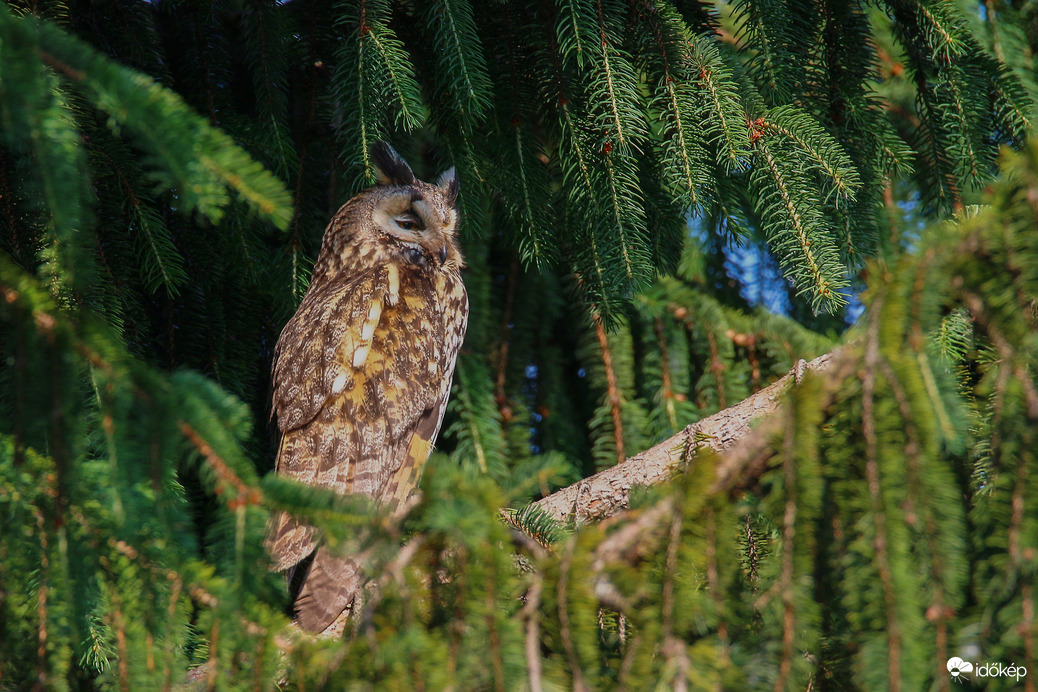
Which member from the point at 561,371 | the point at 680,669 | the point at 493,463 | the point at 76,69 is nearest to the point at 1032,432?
the point at 680,669

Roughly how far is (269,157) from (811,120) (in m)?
1.58

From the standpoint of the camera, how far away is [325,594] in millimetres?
2193

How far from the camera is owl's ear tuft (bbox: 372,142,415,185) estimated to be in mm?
2945

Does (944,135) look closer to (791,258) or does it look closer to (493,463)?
(791,258)

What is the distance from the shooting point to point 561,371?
3.31 metres

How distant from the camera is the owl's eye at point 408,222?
296cm

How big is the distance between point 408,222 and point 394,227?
64mm

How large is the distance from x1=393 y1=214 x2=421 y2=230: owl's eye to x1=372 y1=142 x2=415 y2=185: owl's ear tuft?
0.14 meters

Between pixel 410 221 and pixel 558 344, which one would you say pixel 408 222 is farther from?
pixel 558 344

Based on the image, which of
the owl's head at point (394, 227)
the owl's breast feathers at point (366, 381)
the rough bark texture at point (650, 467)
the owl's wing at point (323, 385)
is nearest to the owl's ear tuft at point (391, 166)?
the owl's head at point (394, 227)

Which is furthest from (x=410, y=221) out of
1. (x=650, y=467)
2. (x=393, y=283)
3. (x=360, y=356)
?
(x=650, y=467)

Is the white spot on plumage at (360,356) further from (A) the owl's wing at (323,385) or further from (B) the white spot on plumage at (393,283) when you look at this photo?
(B) the white spot on plumage at (393,283)

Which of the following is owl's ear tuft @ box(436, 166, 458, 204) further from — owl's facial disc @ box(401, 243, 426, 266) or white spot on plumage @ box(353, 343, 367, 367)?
white spot on plumage @ box(353, 343, 367, 367)

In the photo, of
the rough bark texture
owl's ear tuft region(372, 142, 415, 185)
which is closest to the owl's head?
owl's ear tuft region(372, 142, 415, 185)
